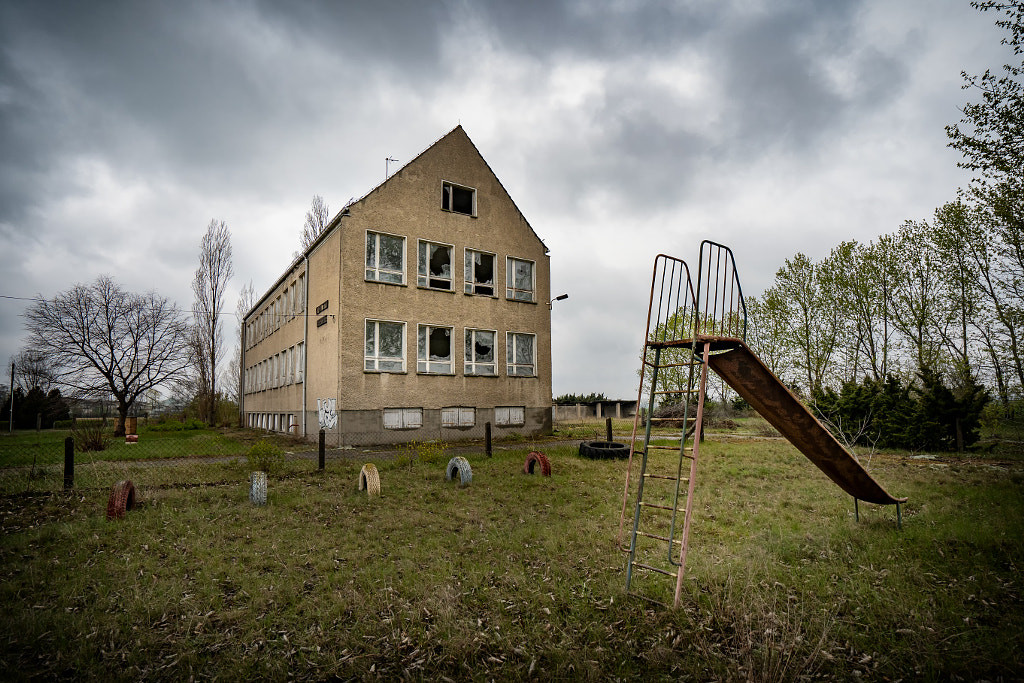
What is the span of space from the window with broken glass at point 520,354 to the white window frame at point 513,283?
173 centimetres

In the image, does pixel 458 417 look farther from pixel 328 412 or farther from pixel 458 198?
pixel 458 198

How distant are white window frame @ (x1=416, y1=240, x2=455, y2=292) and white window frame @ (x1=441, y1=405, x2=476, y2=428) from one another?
16.6 feet

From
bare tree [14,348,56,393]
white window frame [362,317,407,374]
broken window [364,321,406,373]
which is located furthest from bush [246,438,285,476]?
bare tree [14,348,56,393]

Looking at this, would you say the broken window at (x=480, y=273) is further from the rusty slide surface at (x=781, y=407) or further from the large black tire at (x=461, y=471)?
the rusty slide surface at (x=781, y=407)

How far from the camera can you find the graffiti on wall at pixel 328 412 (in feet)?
65.8

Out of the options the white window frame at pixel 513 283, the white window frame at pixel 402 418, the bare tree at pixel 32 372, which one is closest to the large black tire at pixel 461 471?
the white window frame at pixel 402 418

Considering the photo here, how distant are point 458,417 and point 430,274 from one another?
6160 millimetres

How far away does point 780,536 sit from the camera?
8102 millimetres

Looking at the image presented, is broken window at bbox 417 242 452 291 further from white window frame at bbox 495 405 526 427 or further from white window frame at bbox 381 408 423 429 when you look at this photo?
white window frame at bbox 495 405 526 427

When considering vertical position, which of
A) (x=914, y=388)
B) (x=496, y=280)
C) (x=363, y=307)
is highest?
(x=496, y=280)

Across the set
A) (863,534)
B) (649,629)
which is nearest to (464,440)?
(863,534)

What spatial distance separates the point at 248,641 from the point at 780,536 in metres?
7.24

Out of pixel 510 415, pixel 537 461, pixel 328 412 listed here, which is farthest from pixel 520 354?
pixel 537 461

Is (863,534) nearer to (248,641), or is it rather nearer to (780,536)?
(780,536)
